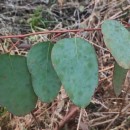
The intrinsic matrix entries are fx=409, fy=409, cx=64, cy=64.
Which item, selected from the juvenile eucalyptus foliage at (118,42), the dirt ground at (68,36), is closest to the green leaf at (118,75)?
the juvenile eucalyptus foliage at (118,42)

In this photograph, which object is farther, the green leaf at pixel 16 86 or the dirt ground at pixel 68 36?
the dirt ground at pixel 68 36

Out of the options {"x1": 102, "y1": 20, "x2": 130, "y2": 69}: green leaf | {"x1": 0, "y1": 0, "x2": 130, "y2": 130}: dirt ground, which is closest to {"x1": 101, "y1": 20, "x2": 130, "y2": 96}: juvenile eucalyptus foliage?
{"x1": 102, "y1": 20, "x2": 130, "y2": 69}: green leaf

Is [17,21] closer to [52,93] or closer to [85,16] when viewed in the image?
[85,16]

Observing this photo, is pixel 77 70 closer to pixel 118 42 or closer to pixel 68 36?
pixel 118 42

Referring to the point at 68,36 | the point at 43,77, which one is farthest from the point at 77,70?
the point at 68,36

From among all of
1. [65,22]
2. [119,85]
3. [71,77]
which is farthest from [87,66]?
[65,22]

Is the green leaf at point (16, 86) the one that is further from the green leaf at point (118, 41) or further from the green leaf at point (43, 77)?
the green leaf at point (118, 41)
